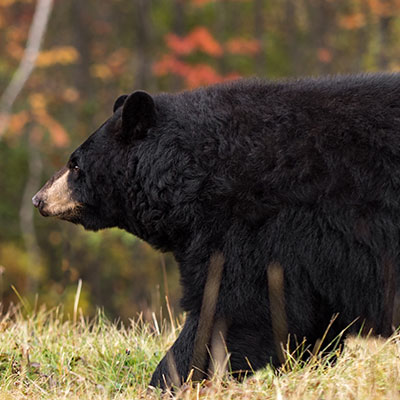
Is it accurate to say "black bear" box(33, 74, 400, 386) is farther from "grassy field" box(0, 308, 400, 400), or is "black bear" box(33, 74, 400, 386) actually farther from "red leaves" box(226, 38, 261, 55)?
"red leaves" box(226, 38, 261, 55)

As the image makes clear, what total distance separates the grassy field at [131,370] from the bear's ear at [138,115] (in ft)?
4.50

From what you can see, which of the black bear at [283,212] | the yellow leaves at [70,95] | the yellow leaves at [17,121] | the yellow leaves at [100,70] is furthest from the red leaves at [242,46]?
the black bear at [283,212]


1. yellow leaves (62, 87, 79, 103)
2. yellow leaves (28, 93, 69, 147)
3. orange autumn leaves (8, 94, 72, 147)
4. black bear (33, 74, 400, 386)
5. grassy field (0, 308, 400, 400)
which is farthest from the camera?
yellow leaves (62, 87, 79, 103)

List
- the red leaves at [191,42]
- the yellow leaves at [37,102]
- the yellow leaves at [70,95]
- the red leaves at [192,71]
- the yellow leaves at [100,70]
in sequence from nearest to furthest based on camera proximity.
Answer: the yellow leaves at [37,102]
the red leaves at [191,42]
the red leaves at [192,71]
the yellow leaves at [70,95]
the yellow leaves at [100,70]

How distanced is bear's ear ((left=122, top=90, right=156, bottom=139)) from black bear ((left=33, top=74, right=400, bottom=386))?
0.66 ft

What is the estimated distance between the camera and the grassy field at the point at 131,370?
3160 millimetres

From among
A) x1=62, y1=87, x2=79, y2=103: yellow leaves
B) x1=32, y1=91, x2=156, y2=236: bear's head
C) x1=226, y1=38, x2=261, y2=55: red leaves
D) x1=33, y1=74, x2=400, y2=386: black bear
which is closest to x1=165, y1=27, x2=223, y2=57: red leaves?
x1=226, y1=38, x2=261, y2=55: red leaves

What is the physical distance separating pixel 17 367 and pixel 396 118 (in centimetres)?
252

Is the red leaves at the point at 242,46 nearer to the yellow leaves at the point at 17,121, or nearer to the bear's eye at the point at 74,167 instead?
the yellow leaves at the point at 17,121

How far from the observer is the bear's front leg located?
12.5ft

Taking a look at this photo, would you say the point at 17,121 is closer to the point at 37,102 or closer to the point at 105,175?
the point at 37,102

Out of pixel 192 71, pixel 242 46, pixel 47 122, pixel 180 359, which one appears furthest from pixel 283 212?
pixel 242 46

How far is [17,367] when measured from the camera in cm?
417

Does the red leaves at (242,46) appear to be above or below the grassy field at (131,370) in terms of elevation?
above
